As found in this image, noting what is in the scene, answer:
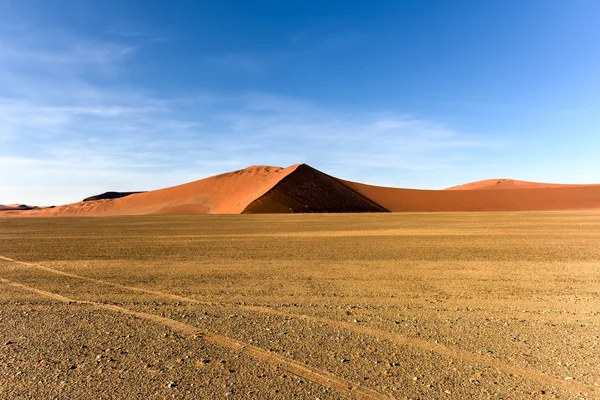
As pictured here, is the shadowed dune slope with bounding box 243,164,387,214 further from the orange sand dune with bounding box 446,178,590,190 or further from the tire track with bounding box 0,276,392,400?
the tire track with bounding box 0,276,392,400

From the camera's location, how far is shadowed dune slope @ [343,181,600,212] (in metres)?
95.5

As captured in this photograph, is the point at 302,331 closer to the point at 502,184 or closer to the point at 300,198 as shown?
the point at 300,198

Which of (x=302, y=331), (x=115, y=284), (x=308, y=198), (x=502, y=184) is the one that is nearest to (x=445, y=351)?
(x=302, y=331)

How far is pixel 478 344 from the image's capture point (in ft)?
19.8

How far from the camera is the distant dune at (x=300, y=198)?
254ft

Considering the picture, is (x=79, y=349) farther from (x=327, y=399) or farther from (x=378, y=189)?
(x=378, y=189)

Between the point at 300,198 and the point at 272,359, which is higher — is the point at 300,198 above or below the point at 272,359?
above

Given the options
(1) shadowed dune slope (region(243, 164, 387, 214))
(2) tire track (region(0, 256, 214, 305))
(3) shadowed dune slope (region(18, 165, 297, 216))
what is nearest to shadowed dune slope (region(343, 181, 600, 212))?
(1) shadowed dune slope (region(243, 164, 387, 214))

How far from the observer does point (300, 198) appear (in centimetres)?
7688

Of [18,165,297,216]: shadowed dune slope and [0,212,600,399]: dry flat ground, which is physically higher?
[18,165,297,216]: shadowed dune slope

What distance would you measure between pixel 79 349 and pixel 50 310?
2691mm

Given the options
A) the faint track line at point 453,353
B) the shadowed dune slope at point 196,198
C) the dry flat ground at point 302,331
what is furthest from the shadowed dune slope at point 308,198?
the faint track line at point 453,353

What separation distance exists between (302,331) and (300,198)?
2766 inches

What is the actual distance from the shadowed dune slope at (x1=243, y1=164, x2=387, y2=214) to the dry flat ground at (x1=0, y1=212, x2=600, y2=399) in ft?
180
